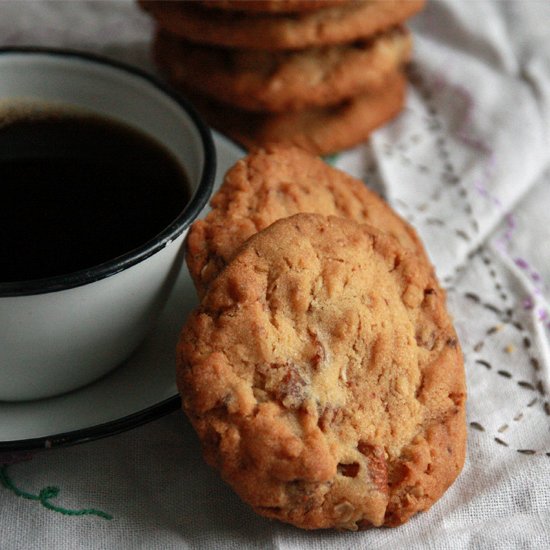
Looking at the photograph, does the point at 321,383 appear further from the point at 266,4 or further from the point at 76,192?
the point at 266,4

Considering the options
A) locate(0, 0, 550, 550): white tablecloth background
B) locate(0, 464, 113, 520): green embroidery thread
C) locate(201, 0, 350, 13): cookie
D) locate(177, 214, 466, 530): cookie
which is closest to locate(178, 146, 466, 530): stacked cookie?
locate(177, 214, 466, 530): cookie

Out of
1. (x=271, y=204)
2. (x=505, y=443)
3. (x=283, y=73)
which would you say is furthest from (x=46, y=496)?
(x=283, y=73)

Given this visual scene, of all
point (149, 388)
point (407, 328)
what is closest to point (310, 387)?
point (407, 328)

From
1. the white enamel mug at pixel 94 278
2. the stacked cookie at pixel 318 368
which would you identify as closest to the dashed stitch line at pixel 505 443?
the stacked cookie at pixel 318 368

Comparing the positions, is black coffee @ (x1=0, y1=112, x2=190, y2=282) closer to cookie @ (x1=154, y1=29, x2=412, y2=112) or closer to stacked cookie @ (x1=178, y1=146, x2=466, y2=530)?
stacked cookie @ (x1=178, y1=146, x2=466, y2=530)

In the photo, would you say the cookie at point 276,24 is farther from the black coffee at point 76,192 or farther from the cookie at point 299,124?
the black coffee at point 76,192

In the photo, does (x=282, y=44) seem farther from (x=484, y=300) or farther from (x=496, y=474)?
(x=496, y=474)
